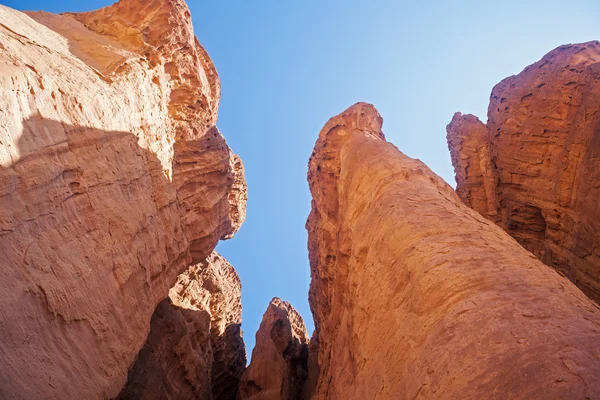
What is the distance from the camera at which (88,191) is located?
6473mm

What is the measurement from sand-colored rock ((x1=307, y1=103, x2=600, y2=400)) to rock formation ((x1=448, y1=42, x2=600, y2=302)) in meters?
6.90

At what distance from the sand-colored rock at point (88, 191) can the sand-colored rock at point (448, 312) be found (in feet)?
15.0

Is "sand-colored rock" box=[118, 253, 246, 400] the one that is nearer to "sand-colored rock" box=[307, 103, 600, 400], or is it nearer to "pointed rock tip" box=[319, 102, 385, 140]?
"sand-colored rock" box=[307, 103, 600, 400]

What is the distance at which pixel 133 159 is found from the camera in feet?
27.5

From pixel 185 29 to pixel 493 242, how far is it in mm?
12596

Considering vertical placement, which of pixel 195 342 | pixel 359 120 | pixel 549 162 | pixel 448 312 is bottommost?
pixel 448 312

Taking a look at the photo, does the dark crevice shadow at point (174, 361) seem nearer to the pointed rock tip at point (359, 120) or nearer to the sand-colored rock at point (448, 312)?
the sand-colored rock at point (448, 312)

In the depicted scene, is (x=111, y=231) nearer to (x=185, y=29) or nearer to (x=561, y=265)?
(x=185, y=29)

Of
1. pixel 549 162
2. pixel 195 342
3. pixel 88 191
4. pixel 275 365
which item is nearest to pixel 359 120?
pixel 549 162

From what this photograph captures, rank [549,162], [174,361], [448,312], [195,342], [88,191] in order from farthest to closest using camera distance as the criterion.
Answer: [195,342] < [549,162] < [174,361] < [88,191] < [448,312]

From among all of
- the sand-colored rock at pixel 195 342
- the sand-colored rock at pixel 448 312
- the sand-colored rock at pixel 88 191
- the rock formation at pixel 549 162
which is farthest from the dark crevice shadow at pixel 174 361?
the rock formation at pixel 549 162

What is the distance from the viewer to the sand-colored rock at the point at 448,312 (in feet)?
10.3

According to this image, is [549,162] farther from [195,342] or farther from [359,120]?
[195,342]

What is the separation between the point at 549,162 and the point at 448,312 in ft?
42.2
